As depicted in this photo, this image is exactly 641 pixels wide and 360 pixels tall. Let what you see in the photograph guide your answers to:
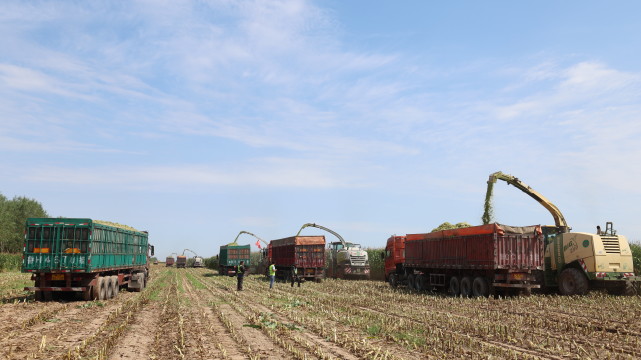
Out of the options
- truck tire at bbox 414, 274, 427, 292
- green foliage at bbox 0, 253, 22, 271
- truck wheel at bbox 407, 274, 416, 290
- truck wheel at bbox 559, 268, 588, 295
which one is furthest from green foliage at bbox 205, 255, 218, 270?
truck wheel at bbox 559, 268, 588, 295

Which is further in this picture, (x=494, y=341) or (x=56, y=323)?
(x=56, y=323)

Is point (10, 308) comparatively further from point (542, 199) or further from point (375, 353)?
point (542, 199)

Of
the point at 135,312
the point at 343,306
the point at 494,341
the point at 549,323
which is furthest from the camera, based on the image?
the point at 343,306

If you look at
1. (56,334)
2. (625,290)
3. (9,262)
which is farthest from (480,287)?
(9,262)

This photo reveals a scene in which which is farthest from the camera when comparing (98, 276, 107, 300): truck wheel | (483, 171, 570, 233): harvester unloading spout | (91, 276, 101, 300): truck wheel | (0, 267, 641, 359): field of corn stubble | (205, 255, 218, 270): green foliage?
(205, 255, 218, 270): green foliage

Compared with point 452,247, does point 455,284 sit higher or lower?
lower

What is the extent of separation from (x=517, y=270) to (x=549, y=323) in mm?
7686

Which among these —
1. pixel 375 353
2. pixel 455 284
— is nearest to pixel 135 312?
pixel 375 353

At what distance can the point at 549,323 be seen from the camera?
1541cm

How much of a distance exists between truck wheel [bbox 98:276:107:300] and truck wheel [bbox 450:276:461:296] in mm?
15437

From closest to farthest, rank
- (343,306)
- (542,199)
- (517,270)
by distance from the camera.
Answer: (343,306) < (517,270) < (542,199)

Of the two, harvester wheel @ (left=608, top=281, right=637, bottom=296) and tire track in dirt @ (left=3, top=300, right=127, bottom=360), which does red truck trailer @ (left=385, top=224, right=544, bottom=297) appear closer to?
harvester wheel @ (left=608, top=281, right=637, bottom=296)

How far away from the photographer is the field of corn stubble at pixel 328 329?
37.5 feet

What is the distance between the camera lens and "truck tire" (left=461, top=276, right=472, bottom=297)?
24.4 m
